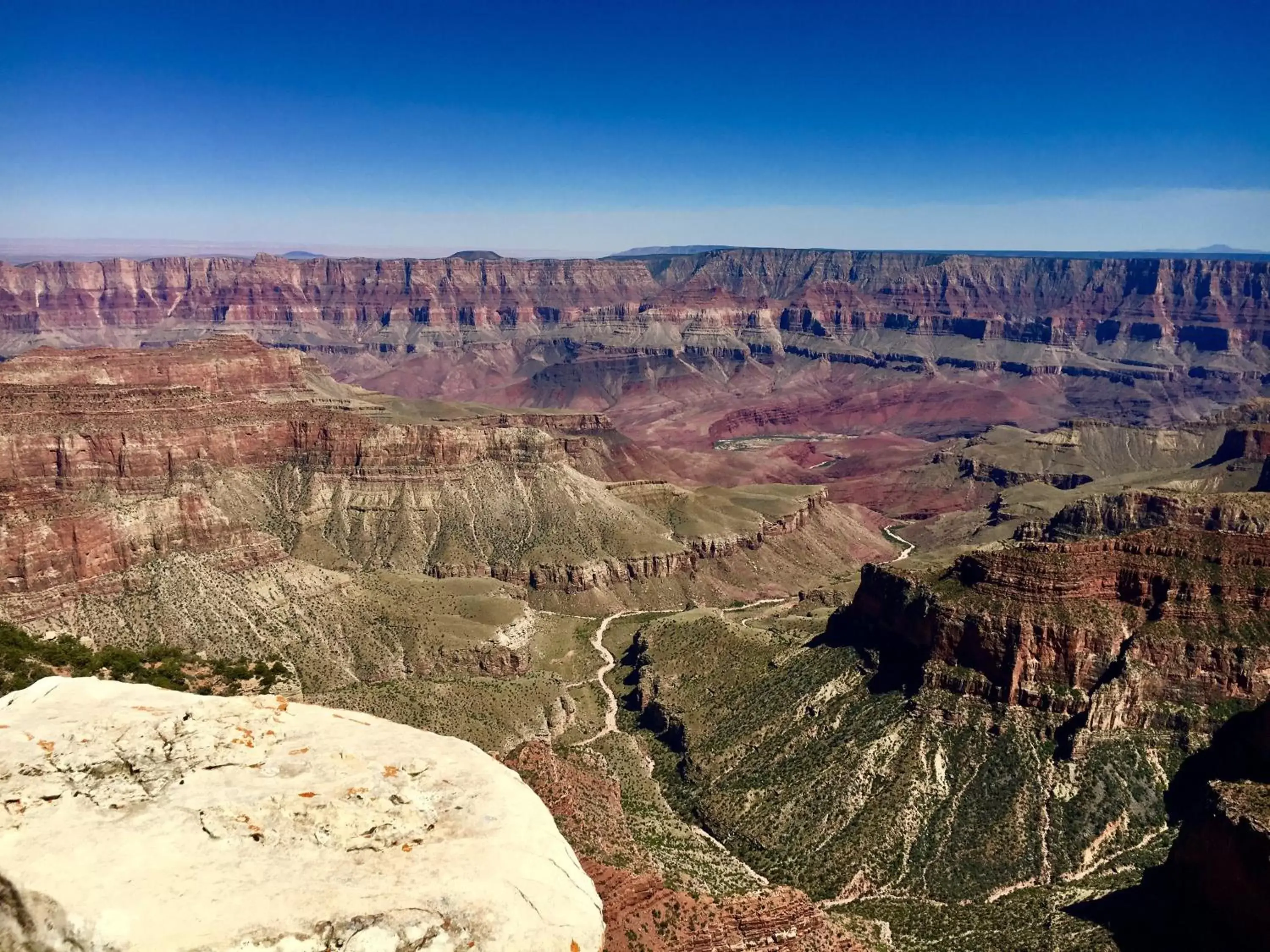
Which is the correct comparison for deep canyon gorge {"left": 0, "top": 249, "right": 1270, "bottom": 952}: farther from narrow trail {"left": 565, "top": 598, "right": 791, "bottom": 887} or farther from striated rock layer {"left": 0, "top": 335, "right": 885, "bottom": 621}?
striated rock layer {"left": 0, "top": 335, "right": 885, "bottom": 621}

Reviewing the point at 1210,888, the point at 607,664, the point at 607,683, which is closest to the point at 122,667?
the point at 607,683

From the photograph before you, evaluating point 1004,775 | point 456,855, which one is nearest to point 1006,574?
point 1004,775

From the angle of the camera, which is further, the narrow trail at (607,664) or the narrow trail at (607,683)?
the narrow trail at (607,664)

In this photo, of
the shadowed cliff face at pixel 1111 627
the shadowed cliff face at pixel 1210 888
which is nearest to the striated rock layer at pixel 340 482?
the shadowed cliff face at pixel 1111 627

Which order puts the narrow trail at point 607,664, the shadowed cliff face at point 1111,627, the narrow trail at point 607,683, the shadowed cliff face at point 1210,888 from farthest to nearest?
the narrow trail at point 607,664, the shadowed cliff face at point 1111,627, the narrow trail at point 607,683, the shadowed cliff face at point 1210,888

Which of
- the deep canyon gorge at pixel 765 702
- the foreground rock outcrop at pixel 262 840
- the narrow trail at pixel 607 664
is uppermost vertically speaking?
the foreground rock outcrop at pixel 262 840

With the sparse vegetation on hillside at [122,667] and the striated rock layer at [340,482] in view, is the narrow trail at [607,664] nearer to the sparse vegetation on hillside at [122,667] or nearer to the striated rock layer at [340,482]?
the striated rock layer at [340,482]

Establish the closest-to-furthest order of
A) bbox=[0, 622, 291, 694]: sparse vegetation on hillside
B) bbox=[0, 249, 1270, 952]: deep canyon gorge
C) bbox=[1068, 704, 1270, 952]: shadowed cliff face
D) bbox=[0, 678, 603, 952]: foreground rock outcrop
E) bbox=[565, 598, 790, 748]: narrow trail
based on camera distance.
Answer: bbox=[0, 678, 603, 952]: foreground rock outcrop
bbox=[1068, 704, 1270, 952]: shadowed cliff face
bbox=[0, 249, 1270, 952]: deep canyon gorge
bbox=[0, 622, 291, 694]: sparse vegetation on hillside
bbox=[565, 598, 790, 748]: narrow trail

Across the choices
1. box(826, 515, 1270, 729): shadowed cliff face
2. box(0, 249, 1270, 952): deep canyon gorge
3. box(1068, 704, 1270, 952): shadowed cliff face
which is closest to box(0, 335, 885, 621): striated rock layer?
box(0, 249, 1270, 952): deep canyon gorge

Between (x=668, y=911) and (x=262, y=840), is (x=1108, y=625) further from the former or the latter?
(x=262, y=840)

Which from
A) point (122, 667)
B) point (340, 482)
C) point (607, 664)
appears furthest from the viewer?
point (340, 482)
